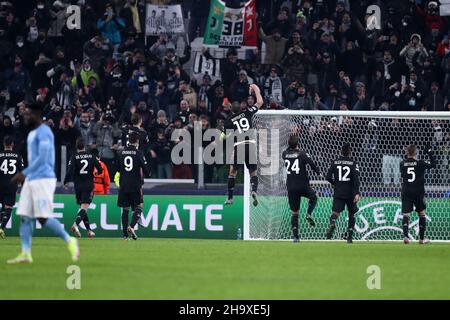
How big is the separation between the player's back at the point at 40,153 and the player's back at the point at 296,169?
9.47 m

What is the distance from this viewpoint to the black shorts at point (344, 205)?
2512 centimetres

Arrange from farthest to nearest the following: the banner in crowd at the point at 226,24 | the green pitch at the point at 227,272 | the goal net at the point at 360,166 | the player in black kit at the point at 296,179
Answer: the banner in crowd at the point at 226,24 < the goal net at the point at 360,166 < the player in black kit at the point at 296,179 < the green pitch at the point at 227,272

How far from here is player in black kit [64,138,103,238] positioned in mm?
25812

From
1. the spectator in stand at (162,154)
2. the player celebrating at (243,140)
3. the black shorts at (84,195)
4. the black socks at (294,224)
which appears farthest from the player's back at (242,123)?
the black shorts at (84,195)

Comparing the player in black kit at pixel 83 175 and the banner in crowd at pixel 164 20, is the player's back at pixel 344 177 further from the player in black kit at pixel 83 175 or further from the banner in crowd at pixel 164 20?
the banner in crowd at pixel 164 20

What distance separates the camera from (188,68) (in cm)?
3181

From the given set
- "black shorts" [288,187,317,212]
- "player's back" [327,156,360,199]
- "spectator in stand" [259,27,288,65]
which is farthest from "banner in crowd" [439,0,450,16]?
"black shorts" [288,187,317,212]

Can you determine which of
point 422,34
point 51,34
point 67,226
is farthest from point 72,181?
point 422,34

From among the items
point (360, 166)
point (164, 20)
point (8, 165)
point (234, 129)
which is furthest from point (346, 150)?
point (164, 20)

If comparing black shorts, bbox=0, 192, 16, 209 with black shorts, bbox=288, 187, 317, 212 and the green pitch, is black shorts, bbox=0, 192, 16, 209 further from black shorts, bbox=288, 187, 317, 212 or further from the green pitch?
black shorts, bbox=288, 187, 317, 212

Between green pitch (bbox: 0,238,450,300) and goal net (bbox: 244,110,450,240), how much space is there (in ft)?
12.0

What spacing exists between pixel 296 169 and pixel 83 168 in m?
4.86

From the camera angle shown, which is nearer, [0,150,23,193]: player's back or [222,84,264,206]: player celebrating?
[222,84,264,206]: player celebrating

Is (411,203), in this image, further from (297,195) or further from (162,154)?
(162,154)
